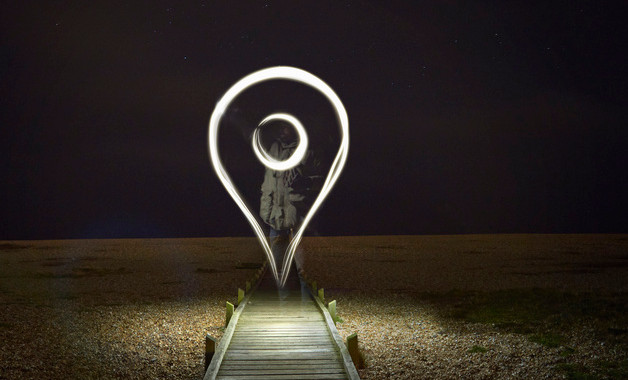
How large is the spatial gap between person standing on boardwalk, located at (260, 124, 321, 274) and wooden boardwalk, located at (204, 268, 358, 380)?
3.27 m

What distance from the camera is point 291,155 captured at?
53.7ft

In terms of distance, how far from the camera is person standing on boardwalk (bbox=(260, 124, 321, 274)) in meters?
15.9

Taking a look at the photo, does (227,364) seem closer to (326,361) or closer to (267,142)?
(326,361)

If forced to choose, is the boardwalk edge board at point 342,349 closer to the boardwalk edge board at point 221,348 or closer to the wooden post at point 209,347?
the boardwalk edge board at point 221,348

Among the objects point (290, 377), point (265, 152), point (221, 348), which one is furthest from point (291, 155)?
point (290, 377)

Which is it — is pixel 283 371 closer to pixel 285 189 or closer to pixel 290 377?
pixel 290 377

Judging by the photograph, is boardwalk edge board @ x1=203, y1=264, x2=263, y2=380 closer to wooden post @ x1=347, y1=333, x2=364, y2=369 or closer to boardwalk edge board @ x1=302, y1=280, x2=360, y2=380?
boardwalk edge board @ x1=302, y1=280, x2=360, y2=380

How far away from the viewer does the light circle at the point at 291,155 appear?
1593cm

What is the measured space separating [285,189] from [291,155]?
7.89 feet

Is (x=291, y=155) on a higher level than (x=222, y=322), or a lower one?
higher

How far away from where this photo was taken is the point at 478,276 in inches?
1185

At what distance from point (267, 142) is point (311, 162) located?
1806mm

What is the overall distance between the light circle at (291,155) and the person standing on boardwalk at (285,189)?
19 cm

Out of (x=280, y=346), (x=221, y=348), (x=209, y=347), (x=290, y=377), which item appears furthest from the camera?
(x=280, y=346)
